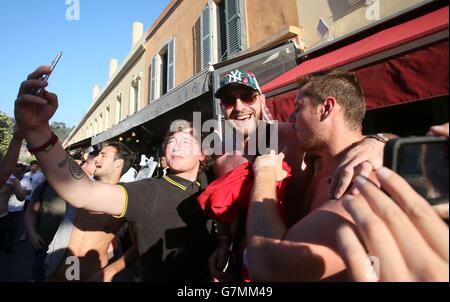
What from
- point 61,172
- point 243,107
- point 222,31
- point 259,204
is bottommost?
point 259,204

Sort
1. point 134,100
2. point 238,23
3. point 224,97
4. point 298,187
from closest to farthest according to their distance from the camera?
point 298,187 < point 224,97 < point 238,23 < point 134,100

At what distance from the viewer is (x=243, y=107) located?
1894 millimetres

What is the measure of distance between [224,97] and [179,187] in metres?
0.73

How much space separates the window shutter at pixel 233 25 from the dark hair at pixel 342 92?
541cm

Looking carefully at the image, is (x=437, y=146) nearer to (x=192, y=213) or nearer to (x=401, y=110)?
(x=192, y=213)

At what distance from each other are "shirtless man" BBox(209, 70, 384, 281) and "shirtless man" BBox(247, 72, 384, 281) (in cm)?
7

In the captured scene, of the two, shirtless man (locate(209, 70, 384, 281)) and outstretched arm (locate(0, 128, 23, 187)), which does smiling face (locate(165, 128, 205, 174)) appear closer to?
shirtless man (locate(209, 70, 384, 281))

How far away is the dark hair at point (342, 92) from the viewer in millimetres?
1255

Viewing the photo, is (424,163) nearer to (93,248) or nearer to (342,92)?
(342,92)

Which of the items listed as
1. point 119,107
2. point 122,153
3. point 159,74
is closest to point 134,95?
point 119,107

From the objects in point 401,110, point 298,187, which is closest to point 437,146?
point 298,187

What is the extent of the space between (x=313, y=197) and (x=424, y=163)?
767 millimetres

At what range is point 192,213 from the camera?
169 cm

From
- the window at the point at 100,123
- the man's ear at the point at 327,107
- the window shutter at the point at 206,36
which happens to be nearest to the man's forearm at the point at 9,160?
the man's ear at the point at 327,107
